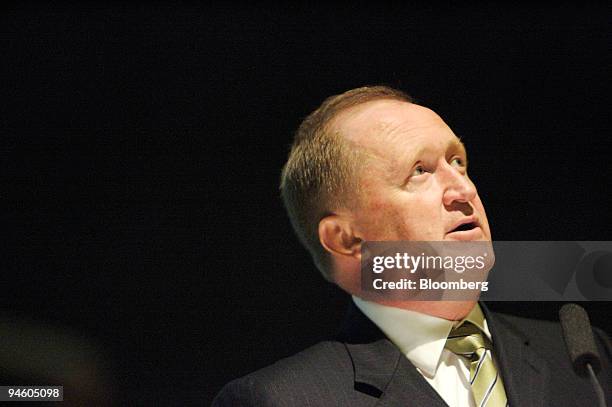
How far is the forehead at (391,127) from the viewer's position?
223 cm

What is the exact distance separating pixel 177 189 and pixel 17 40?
0.62 m

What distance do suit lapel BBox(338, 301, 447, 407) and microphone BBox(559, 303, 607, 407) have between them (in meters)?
0.32

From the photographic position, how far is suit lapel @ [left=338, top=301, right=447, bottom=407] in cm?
201

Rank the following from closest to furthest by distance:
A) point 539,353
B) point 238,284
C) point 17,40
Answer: point 539,353, point 238,284, point 17,40

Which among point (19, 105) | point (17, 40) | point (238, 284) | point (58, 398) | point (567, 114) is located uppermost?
Result: point (17, 40)

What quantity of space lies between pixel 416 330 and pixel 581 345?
43 cm

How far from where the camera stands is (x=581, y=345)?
1.81m

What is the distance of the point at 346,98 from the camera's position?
238 centimetres

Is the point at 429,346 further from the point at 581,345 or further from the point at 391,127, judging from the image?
the point at 391,127

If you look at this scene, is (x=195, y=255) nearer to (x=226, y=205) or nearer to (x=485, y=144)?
(x=226, y=205)

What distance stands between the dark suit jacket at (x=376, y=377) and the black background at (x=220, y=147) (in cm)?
13

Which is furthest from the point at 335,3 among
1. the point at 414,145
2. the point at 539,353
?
the point at 539,353

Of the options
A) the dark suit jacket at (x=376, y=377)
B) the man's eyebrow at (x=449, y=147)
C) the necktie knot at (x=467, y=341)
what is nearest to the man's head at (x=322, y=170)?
the man's eyebrow at (x=449, y=147)

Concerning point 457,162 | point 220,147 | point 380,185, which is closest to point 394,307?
point 380,185
